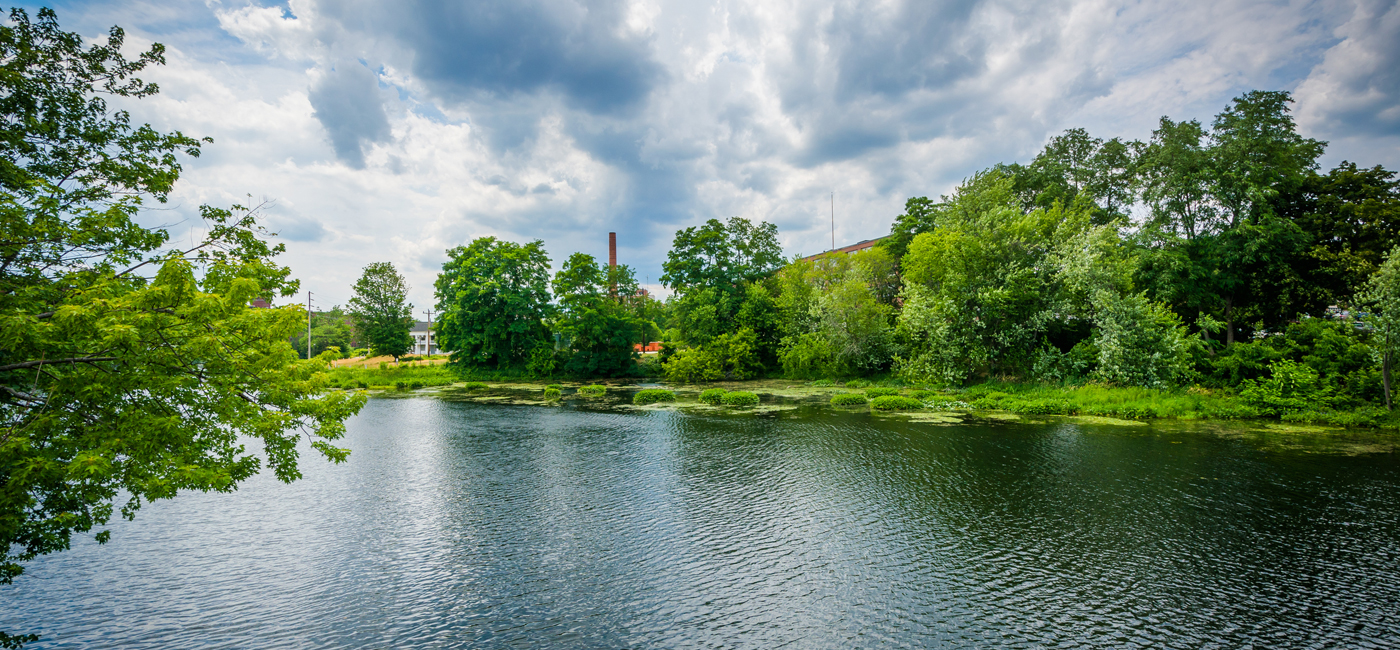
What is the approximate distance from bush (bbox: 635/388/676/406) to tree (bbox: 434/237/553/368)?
58.5ft

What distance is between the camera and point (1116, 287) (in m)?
26.0

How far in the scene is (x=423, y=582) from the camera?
8.19 meters

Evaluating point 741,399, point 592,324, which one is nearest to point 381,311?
point 592,324

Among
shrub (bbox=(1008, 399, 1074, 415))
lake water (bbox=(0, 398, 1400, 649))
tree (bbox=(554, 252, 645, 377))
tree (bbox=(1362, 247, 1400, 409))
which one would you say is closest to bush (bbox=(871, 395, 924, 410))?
shrub (bbox=(1008, 399, 1074, 415))

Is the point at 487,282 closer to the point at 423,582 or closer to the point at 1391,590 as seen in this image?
the point at 423,582

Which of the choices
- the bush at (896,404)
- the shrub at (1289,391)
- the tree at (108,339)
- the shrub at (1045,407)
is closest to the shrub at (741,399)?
the bush at (896,404)

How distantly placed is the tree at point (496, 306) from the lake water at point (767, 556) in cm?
3036

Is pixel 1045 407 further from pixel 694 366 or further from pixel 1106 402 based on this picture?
pixel 694 366

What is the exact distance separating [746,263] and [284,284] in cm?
3962

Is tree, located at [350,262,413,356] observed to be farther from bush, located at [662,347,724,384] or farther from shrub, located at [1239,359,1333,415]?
shrub, located at [1239,359,1333,415]

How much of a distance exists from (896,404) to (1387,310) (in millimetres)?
14979

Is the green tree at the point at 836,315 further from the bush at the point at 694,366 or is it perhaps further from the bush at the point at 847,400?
the bush at the point at 847,400

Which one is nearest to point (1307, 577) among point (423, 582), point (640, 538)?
point (640, 538)

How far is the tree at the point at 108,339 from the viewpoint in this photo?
5.28m
